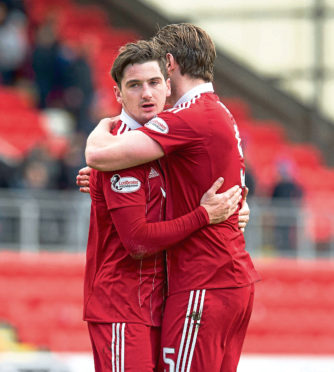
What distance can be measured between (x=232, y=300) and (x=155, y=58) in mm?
1037

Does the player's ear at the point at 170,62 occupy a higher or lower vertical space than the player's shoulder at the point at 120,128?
higher

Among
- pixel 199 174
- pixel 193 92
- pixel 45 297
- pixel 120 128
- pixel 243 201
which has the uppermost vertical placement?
pixel 193 92

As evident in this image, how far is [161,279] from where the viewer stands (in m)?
4.30

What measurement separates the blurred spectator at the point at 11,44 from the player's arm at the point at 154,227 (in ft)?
30.7

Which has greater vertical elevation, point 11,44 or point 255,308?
point 11,44

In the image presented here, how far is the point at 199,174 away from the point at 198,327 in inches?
24.5

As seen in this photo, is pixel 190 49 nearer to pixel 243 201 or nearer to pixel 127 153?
pixel 127 153

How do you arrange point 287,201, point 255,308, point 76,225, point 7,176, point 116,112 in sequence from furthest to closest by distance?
point 116,112 → point 287,201 → point 255,308 → point 7,176 → point 76,225

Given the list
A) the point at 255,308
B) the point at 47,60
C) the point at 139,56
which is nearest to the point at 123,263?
the point at 139,56

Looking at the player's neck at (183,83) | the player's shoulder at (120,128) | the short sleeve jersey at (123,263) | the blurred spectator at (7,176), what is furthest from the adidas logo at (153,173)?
the blurred spectator at (7,176)

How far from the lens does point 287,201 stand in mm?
11008

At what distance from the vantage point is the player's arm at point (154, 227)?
13.6ft

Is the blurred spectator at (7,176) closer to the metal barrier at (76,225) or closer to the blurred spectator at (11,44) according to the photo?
the metal barrier at (76,225)

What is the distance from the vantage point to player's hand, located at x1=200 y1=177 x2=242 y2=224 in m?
4.20
